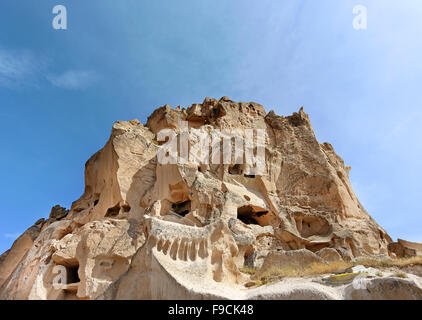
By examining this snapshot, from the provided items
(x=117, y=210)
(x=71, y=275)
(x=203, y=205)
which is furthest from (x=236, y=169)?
(x=71, y=275)

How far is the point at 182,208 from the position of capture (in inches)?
575

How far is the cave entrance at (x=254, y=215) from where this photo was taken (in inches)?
567

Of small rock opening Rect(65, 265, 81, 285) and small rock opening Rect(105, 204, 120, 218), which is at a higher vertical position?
small rock opening Rect(105, 204, 120, 218)

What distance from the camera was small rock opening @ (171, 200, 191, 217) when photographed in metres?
14.3

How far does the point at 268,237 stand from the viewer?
516 inches

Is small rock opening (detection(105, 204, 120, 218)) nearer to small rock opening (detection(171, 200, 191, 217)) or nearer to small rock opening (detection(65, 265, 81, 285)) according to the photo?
small rock opening (detection(65, 265, 81, 285))

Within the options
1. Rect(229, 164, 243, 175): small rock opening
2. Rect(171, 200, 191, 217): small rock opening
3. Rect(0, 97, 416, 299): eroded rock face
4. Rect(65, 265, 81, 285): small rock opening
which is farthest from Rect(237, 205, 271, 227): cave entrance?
Rect(65, 265, 81, 285): small rock opening

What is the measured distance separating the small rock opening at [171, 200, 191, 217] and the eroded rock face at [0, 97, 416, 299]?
48mm

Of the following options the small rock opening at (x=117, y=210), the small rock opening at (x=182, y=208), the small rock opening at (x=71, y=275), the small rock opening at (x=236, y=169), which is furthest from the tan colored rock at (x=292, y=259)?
the small rock opening at (x=71, y=275)

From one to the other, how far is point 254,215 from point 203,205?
9.73ft

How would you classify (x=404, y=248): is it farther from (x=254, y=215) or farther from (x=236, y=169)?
(x=236, y=169)

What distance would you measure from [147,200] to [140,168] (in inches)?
88.4

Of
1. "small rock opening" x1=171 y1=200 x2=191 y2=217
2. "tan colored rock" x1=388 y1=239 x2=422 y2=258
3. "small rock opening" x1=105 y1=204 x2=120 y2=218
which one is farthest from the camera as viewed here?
"small rock opening" x1=105 y1=204 x2=120 y2=218

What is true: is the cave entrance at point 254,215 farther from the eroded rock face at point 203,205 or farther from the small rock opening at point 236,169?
the small rock opening at point 236,169
